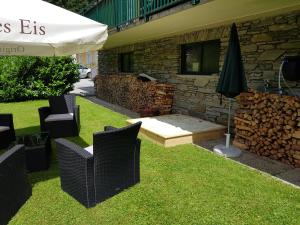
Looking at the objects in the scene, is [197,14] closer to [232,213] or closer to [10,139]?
A: [232,213]

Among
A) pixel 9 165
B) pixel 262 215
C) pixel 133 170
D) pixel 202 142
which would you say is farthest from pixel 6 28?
pixel 202 142

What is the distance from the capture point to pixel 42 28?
331 centimetres

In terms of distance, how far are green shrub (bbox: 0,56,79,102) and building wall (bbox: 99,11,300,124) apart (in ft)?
16.5

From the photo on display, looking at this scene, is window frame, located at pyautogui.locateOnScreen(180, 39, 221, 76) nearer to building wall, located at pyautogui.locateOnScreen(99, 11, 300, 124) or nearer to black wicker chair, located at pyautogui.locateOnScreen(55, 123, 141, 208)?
building wall, located at pyautogui.locateOnScreen(99, 11, 300, 124)

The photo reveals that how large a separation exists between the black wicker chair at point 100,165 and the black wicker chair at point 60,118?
2801 millimetres

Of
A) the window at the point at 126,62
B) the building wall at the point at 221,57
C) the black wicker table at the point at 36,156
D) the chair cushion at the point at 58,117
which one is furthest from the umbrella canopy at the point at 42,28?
the window at the point at 126,62

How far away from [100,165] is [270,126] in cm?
347

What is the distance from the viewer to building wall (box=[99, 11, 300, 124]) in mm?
5457

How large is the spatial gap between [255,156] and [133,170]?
2781mm

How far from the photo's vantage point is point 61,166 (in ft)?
12.9

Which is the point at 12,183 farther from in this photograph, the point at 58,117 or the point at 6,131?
the point at 58,117

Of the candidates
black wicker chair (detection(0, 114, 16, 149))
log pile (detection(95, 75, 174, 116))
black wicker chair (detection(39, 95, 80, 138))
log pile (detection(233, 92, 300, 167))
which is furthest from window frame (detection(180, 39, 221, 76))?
black wicker chair (detection(0, 114, 16, 149))

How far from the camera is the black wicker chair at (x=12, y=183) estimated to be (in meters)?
3.16

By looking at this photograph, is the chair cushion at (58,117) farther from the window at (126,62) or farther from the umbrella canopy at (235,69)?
the window at (126,62)
